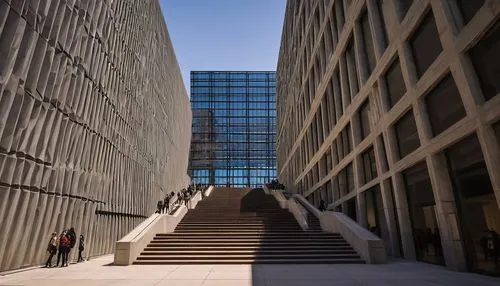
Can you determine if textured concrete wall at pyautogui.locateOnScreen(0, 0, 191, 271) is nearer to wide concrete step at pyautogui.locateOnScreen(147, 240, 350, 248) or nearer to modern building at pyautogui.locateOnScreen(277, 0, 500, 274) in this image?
wide concrete step at pyautogui.locateOnScreen(147, 240, 350, 248)

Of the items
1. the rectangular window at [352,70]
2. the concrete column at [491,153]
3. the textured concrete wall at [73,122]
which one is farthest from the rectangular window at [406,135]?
the textured concrete wall at [73,122]

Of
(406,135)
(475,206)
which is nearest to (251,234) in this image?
(406,135)

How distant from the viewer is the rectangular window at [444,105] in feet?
39.5

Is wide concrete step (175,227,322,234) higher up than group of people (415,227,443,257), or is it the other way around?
wide concrete step (175,227,322,234)

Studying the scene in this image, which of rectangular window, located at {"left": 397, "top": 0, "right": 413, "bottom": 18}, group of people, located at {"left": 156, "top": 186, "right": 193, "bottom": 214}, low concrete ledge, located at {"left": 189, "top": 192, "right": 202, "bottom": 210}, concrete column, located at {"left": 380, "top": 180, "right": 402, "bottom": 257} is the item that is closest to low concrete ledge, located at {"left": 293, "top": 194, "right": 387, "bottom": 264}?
concrete column, located at {"left": 380, "top": 180, "right": 402, "bottom": 257}

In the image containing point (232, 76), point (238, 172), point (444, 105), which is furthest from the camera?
point (232, 76)

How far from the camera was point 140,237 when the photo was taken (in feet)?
49.9

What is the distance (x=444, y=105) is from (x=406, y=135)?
325cm

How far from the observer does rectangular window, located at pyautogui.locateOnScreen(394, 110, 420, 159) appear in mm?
15062

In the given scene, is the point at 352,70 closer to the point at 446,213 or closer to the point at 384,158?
the point at 384,158

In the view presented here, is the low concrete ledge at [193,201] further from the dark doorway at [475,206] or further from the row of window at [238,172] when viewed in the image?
the row of window at [238,172]

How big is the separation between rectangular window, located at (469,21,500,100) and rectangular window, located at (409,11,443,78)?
2.21 metres

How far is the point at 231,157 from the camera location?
88938 millimetres

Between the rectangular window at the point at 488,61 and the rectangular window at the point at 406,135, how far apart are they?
4438 mm
